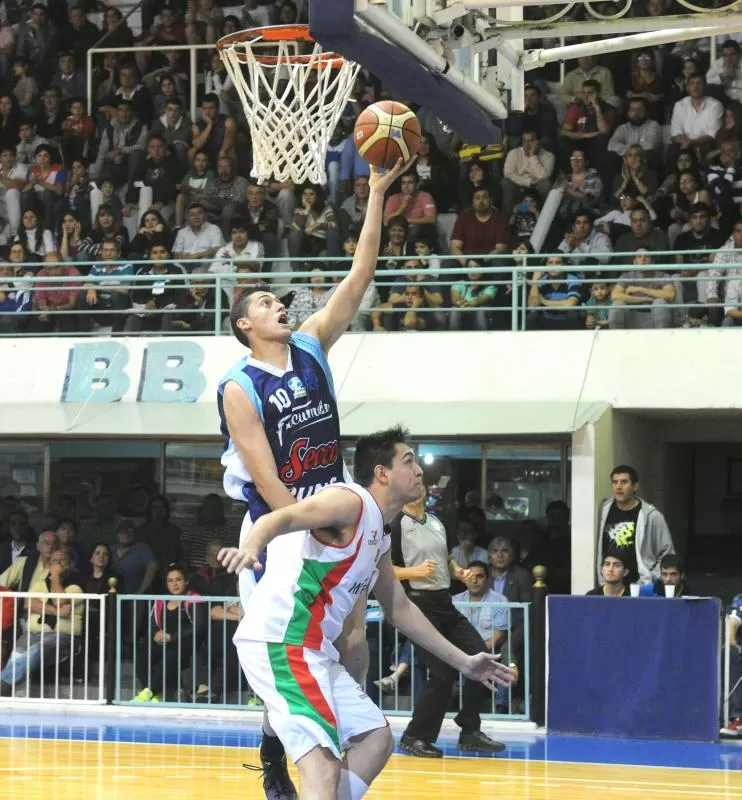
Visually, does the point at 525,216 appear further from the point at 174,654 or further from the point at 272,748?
the point at 272,748

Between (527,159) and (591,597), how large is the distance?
689cm

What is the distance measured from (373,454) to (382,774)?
4836 millimetres

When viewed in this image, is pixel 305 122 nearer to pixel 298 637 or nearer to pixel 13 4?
pixel 298 637

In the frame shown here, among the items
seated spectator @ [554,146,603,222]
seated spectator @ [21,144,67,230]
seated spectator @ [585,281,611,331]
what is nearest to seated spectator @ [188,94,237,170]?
seated spectator @ [21,144,67,230]

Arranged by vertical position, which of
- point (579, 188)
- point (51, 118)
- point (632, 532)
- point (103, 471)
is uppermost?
point (51, 118)

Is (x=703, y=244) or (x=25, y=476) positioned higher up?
(x=703, y=244)

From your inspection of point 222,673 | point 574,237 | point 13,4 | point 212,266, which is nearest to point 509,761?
point 222,673

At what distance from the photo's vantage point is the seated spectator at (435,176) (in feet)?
58.0

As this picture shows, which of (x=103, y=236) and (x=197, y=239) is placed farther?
(x=103, y=236)

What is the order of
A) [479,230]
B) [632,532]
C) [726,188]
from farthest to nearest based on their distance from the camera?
[479,230] < [726,188] < [632,532]

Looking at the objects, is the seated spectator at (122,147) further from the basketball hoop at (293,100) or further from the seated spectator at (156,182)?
the basketball hoop at (293,100)

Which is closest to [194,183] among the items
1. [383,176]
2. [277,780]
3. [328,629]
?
[383,176]

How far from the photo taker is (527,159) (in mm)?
17672

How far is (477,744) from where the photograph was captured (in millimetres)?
11539
